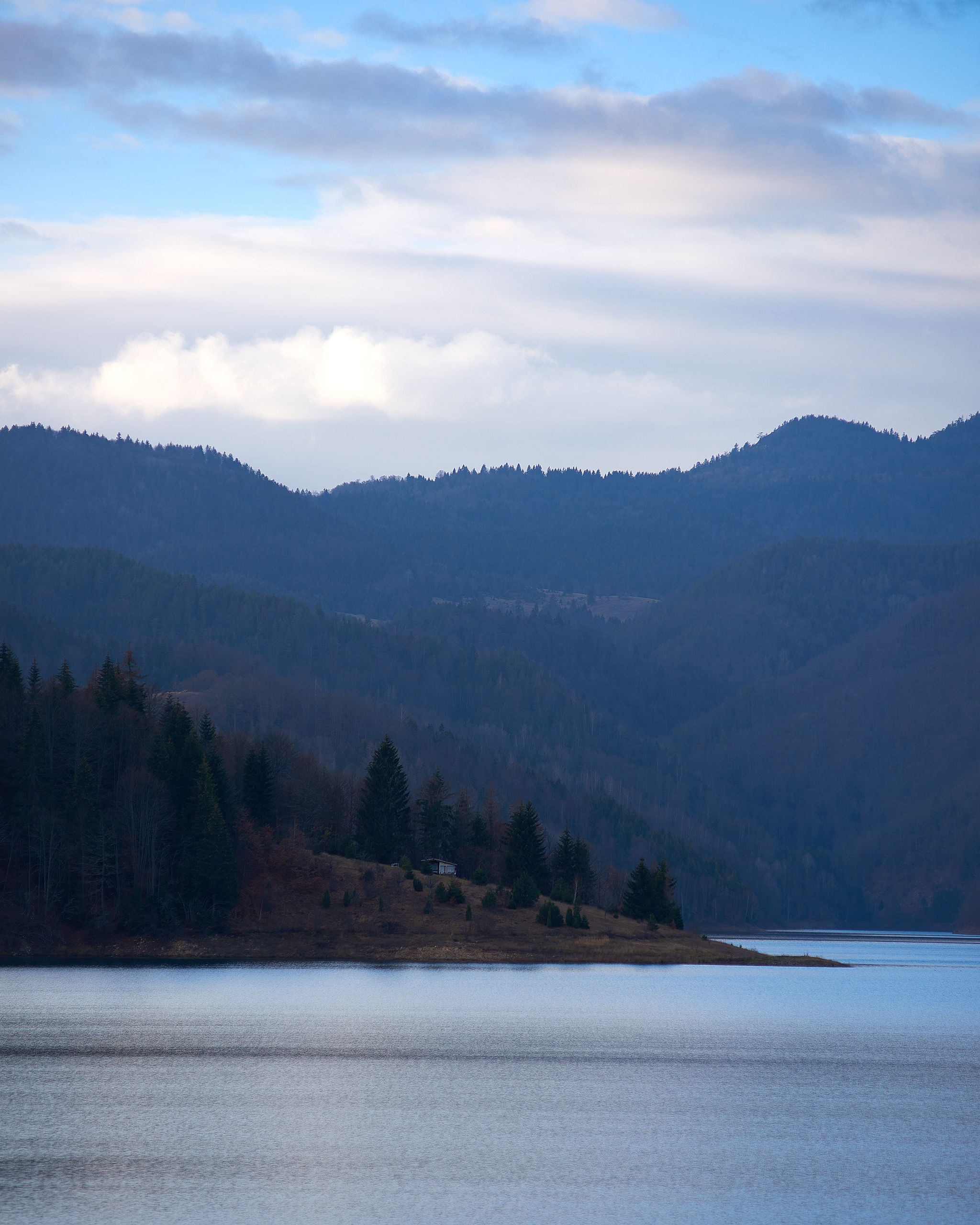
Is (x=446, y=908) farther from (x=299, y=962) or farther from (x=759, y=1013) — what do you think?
(x=759, y=1013)

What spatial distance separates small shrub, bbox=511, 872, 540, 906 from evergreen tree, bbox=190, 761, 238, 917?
2730 cm

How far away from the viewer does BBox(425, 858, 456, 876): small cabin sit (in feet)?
525

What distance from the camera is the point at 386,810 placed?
165 meters

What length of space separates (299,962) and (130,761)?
2649cm

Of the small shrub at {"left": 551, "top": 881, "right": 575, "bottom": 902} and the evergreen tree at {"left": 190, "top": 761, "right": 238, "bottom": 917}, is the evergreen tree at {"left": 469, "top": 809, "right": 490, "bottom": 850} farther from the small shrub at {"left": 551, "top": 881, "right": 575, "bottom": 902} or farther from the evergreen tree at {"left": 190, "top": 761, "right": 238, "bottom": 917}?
the evergreen tree at {"left": 190, "top": 761, "right": 238, "bottom": 917}

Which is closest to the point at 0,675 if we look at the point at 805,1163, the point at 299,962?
the point at 299,962

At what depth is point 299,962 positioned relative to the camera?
135125mm

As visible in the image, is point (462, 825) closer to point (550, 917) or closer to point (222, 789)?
point (550, 917)

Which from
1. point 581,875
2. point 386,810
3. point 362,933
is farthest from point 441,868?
point 362,933

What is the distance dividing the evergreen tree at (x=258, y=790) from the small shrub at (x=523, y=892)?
2677 centimetres

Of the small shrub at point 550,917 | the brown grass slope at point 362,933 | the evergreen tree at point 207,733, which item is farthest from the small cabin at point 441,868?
the evergreen tree at point 207,733

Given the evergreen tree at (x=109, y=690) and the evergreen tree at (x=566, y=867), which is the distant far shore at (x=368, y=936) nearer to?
the evergreen tree at (x=566, y=867)

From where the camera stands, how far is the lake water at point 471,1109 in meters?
46.0

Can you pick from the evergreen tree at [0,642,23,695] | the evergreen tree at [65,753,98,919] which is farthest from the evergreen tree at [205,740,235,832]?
the evergreen tree at [0,642,23,695]
